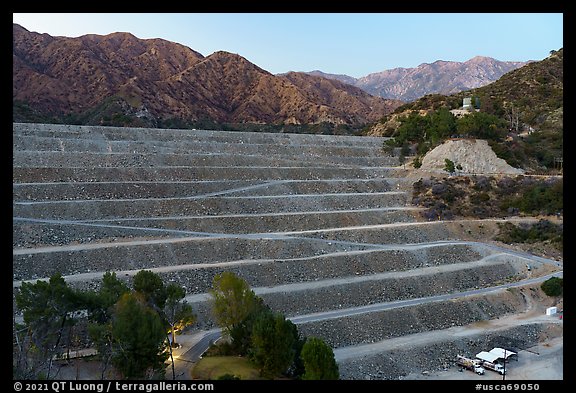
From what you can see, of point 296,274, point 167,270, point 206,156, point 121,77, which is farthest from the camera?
point 121,77

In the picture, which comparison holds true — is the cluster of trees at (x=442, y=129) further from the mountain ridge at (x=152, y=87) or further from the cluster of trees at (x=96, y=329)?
the cluster of trees at (x=96, y=329)

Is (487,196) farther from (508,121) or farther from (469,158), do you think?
(508,121)

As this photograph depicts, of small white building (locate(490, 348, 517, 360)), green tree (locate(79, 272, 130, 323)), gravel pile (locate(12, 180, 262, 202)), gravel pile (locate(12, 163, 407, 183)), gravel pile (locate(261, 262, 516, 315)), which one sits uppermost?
gravel pile (locate(12, 163, 407, 183))

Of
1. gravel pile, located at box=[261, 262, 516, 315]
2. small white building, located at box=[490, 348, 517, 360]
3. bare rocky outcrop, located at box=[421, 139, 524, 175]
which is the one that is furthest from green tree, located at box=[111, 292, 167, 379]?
bare rocky outcrop, located at box=[421, 139, 524, 175]

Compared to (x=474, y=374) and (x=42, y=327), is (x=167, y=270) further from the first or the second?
(x=474, y=374)

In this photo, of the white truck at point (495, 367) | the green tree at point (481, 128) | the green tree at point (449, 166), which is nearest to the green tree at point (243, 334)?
the white truck at point (495, 367)

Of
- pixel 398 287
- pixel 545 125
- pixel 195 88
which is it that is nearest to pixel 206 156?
pixel 398 287

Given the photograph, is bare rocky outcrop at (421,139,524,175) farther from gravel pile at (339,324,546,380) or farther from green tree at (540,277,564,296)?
gravel pile at (339,324,546,380)
